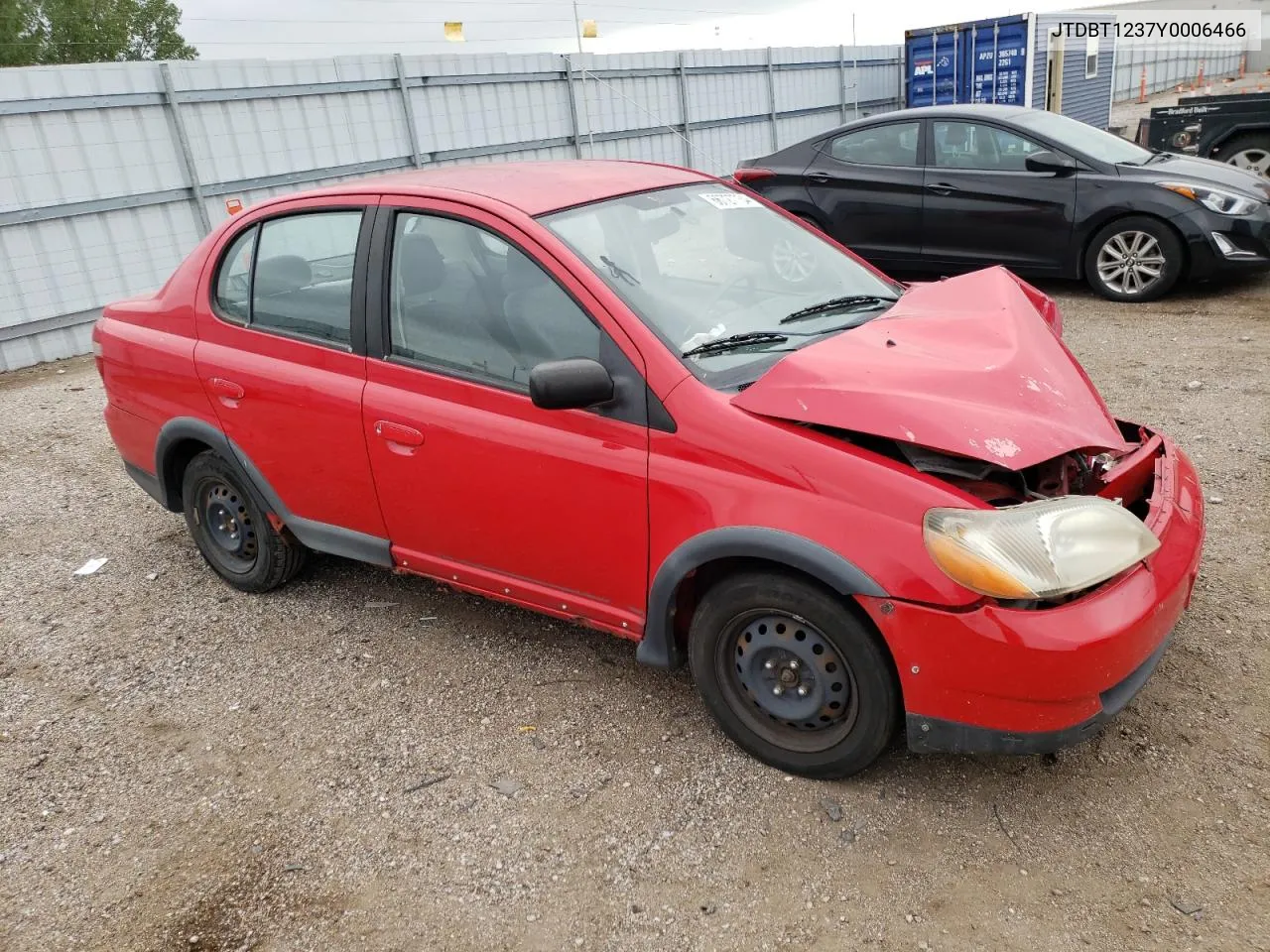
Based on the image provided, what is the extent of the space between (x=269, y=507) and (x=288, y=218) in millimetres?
1156

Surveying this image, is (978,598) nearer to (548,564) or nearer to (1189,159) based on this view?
(548,564)

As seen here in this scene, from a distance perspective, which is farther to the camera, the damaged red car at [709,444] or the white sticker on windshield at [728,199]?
the white sticker on windshield at [728,199]

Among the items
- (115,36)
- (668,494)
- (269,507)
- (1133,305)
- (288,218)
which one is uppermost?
(115,36)

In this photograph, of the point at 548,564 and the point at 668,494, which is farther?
the point at 548,564

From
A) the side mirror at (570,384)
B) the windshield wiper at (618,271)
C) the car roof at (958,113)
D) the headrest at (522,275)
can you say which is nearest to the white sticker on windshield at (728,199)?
the windshield wiper at (618,271)

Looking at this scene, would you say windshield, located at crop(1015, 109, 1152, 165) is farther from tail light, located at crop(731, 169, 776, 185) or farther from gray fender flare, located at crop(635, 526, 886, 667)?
gray fender flare, located at crop(635, 526, 886, 667)

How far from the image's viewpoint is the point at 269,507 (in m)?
3.90

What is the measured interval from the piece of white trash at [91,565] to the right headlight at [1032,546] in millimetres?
4122

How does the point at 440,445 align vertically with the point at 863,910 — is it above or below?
above

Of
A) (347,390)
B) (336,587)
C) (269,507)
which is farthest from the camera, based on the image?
(336,587)

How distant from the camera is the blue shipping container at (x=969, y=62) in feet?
53.5

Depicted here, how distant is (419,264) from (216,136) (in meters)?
8.00

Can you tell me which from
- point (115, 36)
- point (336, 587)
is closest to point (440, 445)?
point (336, 587)

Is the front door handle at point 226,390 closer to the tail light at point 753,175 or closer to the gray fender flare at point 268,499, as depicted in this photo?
the gray fender flare at point 268,499
